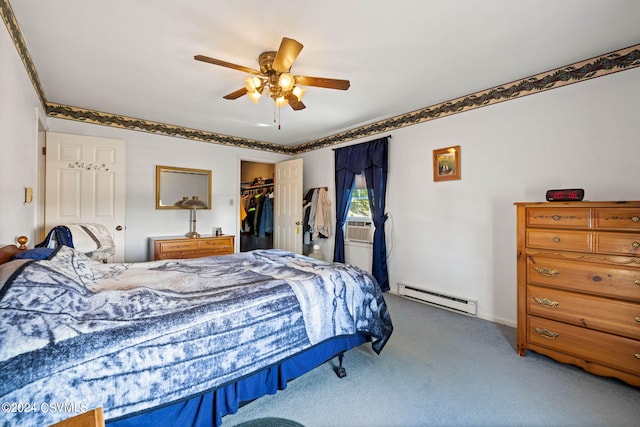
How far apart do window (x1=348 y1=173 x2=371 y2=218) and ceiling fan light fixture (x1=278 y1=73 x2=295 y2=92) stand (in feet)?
7.59

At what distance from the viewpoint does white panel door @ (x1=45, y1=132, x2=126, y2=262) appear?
123 inches

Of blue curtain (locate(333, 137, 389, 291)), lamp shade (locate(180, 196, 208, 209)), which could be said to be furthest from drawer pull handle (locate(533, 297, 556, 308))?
lamp shade (locate(180, 196, 208, 209))

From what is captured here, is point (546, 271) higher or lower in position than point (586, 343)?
higher

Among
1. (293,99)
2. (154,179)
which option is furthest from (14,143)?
(154,179)

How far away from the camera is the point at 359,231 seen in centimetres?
418

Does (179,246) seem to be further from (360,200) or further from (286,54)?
(286,54)

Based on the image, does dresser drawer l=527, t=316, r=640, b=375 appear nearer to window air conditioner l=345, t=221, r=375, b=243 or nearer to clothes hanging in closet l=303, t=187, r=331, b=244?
window air conditioner l=345, t=221, r=375, b=243

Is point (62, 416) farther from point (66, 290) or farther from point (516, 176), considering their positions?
point (516, 176)

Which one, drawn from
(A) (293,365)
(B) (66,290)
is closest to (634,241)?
(A) (293,365)

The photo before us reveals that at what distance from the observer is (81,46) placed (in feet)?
6.81

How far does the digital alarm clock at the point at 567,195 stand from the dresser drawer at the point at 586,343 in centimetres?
92

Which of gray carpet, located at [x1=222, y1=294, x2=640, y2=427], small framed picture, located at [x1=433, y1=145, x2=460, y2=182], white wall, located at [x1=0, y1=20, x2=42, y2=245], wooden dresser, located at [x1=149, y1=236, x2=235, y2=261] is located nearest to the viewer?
gray carpet, located at [x1=222, y1=294, x2=640, y2=427]

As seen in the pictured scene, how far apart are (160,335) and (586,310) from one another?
2646 mm

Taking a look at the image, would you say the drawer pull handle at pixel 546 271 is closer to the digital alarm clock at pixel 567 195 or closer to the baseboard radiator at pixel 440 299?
the digital alarm clock at pixel 567 195
